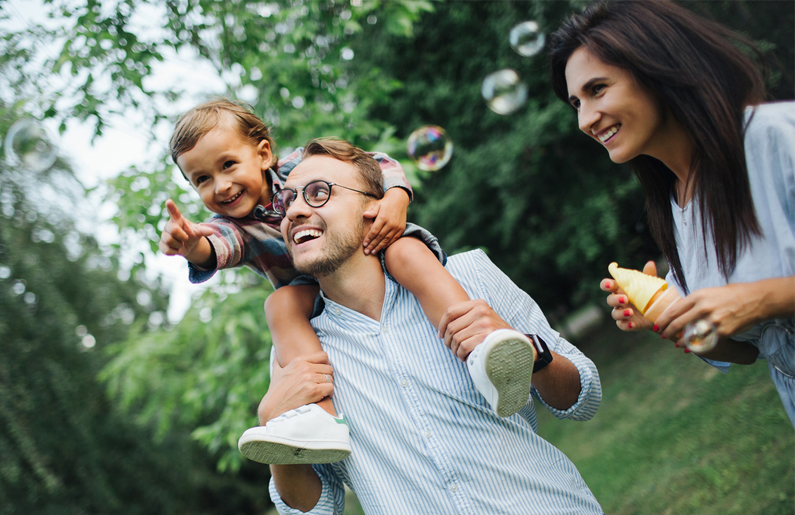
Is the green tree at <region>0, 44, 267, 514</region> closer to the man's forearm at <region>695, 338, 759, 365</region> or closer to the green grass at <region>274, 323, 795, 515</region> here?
the green grass at <region>274, 323, 795, 515</region>

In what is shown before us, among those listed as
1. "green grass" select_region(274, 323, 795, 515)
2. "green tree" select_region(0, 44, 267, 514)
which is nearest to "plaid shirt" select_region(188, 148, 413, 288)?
"green grass" select_region(274, 323, 795, 515)

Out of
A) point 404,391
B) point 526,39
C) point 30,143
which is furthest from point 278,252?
point 526,39

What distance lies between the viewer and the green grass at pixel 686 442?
357 centimetres

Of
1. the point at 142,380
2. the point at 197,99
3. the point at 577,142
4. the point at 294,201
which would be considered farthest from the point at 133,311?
the point at 294,201

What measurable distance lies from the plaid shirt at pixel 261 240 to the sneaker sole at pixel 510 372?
2.76 feet

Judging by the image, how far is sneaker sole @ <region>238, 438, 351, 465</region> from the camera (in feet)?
4.81

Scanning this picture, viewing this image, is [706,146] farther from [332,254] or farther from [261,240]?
[261,240]

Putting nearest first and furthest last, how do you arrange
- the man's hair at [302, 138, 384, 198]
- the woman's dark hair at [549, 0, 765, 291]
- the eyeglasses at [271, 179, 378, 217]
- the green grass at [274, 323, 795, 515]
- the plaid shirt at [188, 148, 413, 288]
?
the woman's dark hair at [549, 0, 765, 291] < the eyeglasses at [271, 179, 378, 217] < the man's hair at [302, 138, 384, 198] < the plaid shirt at [188, 148, 413, 288] < the green grass at [274, 323, 795, 515]

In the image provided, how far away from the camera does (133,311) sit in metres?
8.55

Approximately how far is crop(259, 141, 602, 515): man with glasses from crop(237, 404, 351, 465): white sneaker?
6 cm

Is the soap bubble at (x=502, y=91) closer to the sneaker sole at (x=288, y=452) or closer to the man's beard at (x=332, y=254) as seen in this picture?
the man's beard at (x=332, y=254)

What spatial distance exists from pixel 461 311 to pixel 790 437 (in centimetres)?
347

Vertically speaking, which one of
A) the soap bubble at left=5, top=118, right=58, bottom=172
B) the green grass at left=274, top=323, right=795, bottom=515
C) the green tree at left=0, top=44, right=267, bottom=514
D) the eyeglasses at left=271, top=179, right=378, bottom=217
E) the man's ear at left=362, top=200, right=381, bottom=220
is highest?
the soap bubble at left=5, top=118, right=58, bottom=172

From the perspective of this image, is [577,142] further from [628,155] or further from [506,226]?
[628,155]
